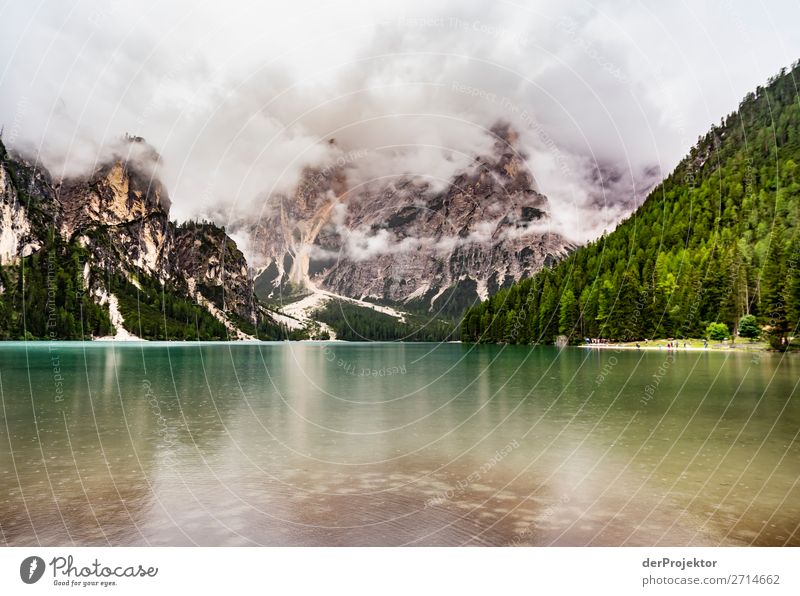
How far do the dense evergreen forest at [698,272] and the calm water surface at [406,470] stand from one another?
239 ft

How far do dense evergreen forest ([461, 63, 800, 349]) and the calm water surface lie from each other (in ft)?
239

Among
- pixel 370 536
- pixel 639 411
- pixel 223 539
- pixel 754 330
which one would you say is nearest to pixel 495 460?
pixel 370 536

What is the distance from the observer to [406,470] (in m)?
19.3

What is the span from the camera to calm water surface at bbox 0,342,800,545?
525 inches

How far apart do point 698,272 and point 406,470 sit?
5167 inches

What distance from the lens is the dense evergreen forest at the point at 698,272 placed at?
347ft

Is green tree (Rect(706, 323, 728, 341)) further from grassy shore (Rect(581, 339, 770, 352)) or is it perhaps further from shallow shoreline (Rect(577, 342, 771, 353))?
shallow shoreline (Rect(577, 342, 771, 353))

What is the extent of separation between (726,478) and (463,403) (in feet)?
68.4

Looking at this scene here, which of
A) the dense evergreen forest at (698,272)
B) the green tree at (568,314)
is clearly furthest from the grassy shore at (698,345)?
the green tree at (568,314)

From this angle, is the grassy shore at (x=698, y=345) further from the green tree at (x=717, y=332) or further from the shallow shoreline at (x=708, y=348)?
the green tree at (x=717, y=332)

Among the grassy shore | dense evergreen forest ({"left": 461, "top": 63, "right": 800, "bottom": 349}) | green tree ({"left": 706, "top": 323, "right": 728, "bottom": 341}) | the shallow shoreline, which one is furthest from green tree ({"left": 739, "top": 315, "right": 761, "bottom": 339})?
green tree ({"left": 706, "top": 323, "right": 728, "bottom": 341})

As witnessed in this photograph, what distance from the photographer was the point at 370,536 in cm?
1304

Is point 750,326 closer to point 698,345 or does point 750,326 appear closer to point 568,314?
point 698,345
